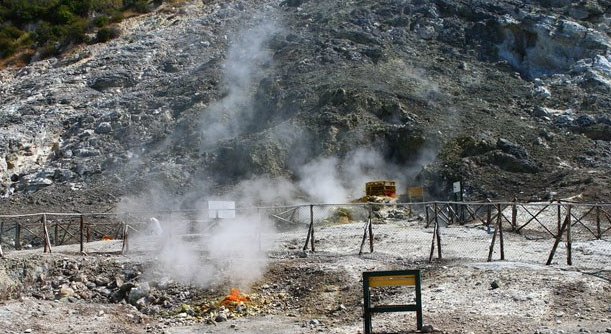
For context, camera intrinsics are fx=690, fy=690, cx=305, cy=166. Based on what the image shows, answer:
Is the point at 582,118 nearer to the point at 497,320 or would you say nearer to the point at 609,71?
the point at 609,71

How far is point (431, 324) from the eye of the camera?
9711 mm

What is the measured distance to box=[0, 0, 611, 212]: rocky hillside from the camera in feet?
91.4

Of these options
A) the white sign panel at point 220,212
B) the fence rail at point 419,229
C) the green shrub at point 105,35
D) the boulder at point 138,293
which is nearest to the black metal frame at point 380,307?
the fence rail at point 419,229

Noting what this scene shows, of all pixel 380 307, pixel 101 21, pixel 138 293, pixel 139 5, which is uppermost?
pixel 139 5

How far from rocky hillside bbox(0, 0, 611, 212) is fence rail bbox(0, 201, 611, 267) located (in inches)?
146

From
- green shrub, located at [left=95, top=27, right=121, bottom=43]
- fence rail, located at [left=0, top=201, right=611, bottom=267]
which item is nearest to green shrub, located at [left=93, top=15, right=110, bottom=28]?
green shrub, located at [left=95, top=27, right=121, bottom=43]

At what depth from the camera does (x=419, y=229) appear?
19.4 meters

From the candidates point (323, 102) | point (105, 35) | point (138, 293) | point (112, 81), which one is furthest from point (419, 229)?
point (105, 35)

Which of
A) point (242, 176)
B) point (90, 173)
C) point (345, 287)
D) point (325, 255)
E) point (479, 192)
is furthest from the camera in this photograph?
point (90, 173)

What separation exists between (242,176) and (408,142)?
7.27 metres

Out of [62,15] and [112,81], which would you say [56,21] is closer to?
[62,15]

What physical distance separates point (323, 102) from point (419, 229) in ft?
44.3

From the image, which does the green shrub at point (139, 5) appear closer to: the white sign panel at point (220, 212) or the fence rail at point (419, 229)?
the fence rail at point (419, 229)

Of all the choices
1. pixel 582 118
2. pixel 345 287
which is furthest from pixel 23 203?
pixel 582 118
